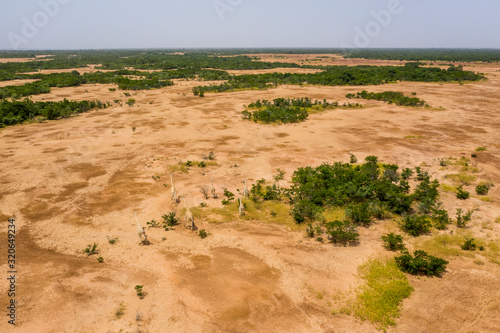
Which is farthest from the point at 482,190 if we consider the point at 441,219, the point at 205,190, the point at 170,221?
the point at 170,221

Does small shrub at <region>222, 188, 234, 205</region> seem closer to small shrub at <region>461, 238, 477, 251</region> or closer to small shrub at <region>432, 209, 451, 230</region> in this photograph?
small shrub at <region>432, 209, 451, 230</region>

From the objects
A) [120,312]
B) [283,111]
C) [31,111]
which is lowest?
[120,312]

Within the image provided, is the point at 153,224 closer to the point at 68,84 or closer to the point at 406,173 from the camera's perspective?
the point at 406,173

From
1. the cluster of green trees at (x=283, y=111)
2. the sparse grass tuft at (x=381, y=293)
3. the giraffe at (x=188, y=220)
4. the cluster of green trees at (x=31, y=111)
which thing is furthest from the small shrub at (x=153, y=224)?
the cluster of green trees at (x=31, y=111)

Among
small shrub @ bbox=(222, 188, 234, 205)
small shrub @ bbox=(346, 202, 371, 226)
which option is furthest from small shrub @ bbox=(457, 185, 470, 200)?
small shrub @ bbox=(222, 188, 234, 205)

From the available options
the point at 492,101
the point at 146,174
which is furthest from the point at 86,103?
the point at 492,101

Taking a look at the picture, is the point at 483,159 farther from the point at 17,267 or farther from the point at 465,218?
the point at 17,267

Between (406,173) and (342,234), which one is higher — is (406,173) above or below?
above
